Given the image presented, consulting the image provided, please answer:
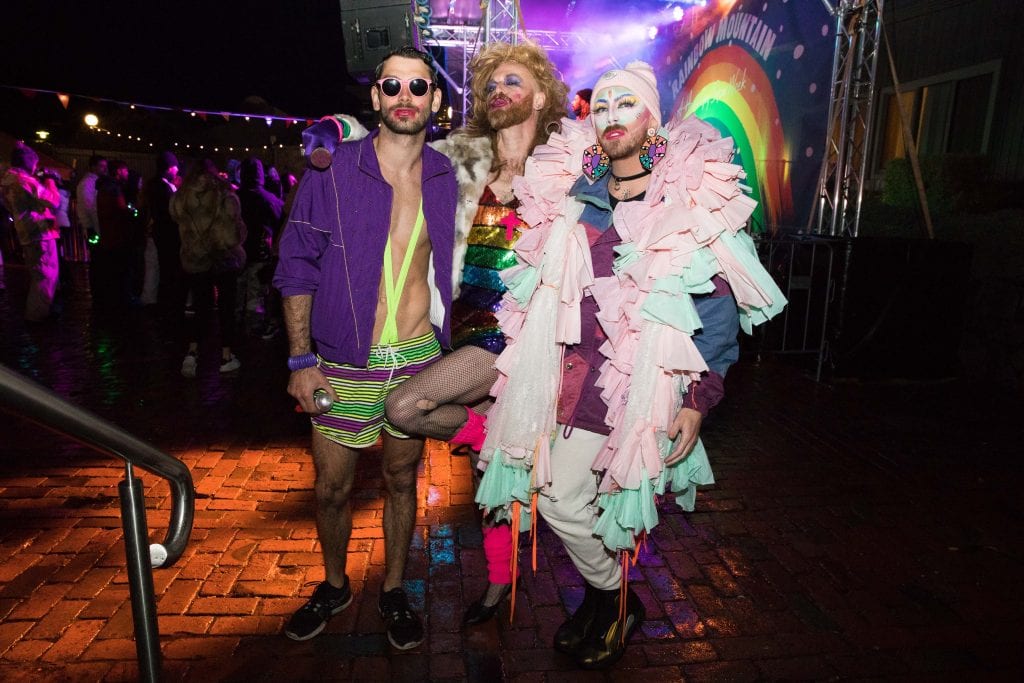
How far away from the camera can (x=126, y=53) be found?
16844 millimetres

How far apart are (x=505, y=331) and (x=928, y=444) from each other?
14.3 ft

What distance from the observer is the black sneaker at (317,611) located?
9.36 ft

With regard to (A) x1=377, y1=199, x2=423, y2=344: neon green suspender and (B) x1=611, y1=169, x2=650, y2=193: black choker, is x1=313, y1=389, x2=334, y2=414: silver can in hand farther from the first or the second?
(B) x1=611, y1=169, x2=650, y2=193: black choker

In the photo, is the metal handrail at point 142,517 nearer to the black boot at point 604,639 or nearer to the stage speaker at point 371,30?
the black boot at point 604,639

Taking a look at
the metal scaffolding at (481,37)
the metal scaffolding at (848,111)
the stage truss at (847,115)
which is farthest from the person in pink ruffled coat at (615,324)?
the metal scaffolding at (481,37)

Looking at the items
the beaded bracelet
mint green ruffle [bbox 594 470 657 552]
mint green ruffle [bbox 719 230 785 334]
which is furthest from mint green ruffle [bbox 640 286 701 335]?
the beaded bracelet

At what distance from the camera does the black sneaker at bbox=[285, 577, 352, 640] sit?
2854 millimetres

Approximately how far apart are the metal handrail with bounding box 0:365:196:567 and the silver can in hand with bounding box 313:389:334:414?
39.8 inches

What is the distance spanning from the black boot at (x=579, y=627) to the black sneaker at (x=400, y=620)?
1.92 ft

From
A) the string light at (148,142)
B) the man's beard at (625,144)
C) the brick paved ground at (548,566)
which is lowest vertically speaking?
the brick paved ground at (548,566)

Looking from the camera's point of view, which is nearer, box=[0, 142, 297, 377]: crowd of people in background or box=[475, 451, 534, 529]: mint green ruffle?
box=[475, 451, 534, 529]: mint green ruffle

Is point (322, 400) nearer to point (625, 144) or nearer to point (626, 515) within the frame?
point (626, 515)

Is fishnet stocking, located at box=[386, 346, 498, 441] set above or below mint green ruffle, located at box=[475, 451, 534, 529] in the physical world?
above

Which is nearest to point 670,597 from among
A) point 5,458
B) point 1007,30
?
point 5,458
